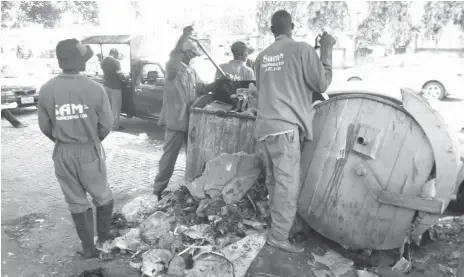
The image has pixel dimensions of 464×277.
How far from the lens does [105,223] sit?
3742 mm

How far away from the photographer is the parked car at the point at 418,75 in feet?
43.5

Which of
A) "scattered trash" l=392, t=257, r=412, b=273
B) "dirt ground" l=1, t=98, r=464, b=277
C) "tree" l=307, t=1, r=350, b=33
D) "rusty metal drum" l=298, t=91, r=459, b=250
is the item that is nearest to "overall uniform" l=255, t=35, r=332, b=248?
"rusty metal drum" l=298, t=91, r=459, b=250

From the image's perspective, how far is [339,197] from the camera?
336 centimetres

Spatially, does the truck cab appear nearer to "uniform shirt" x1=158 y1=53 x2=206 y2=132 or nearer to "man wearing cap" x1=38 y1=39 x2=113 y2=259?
"uniform shirt" x1=158 y1=53 x2=206 y2=132

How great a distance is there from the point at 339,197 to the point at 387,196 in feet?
1.42

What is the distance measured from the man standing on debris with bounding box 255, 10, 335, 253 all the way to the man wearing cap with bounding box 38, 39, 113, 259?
4.71ft

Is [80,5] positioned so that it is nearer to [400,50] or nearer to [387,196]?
[400,50]

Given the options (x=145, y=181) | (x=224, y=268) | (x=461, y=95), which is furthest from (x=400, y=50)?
(x=224, y=268)

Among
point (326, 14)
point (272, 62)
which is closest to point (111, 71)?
point (272, 62)

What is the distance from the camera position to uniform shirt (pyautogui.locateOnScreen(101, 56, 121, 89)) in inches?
337

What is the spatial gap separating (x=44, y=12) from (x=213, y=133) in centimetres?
3047

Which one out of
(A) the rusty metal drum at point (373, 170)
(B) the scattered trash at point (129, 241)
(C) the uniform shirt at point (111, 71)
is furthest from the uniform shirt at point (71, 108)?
(C) the uniform shirt at point (111, 71)

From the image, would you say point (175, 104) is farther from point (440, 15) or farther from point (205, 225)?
point (440, 15)

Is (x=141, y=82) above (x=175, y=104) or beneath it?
beneath
